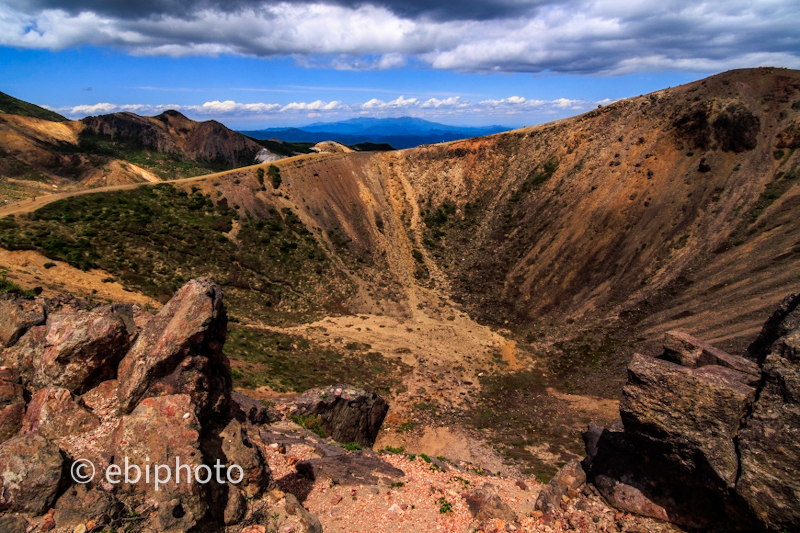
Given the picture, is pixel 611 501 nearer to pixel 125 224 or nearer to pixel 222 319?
pixel 222 319

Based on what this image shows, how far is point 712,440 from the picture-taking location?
1188cm

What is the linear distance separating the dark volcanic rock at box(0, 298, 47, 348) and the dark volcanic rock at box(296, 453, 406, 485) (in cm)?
955

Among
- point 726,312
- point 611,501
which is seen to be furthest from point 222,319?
point 726,312

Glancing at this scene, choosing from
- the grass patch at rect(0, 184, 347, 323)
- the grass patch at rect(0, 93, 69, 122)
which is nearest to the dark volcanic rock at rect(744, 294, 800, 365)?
the grass patch at rect(0, 184, 347, 323)

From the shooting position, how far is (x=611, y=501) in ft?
44.7

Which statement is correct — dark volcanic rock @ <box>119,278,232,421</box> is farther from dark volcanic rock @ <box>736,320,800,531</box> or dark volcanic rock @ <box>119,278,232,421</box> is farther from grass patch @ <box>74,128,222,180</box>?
grass patch @ <box>74,128,222,180</box>

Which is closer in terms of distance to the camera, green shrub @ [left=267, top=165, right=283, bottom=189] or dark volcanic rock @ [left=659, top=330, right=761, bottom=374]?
dark volcanic rock @ [left=659, top=330, right=761, bottom=374]

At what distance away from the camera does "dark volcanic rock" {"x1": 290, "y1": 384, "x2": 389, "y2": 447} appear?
23562 millimetres

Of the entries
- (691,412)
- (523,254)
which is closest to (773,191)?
(523,254)

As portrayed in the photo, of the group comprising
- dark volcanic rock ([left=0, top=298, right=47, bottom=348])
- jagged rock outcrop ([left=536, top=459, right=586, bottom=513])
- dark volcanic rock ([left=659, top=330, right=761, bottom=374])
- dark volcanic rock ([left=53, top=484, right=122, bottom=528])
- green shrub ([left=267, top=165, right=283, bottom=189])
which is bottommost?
jagged rock outcrop ([left=536, top=459, right=586, bottom=513])

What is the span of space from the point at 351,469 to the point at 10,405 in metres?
10.4

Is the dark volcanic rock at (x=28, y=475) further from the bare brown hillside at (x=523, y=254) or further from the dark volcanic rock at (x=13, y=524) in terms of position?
the bare brown hillside at (x=523, y=254)

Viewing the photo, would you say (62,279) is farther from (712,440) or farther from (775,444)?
(775,444)

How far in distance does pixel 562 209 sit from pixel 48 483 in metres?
54.4
